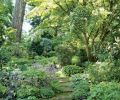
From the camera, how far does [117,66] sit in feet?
30.0

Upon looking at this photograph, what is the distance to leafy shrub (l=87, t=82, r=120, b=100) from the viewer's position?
7166 mm

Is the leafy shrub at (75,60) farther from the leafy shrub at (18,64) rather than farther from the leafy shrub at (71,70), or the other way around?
the leafy shrub at (18,64)

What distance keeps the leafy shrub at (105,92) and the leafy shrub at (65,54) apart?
5553 millimetres

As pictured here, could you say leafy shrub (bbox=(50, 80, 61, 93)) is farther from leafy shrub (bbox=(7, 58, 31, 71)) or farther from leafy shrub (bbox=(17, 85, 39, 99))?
leafy shrub (bbox=(7, 58, 31, 71))

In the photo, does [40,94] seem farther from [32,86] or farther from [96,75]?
[96,75]

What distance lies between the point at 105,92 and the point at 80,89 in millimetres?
925

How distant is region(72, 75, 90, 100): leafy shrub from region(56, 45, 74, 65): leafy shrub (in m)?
4.29

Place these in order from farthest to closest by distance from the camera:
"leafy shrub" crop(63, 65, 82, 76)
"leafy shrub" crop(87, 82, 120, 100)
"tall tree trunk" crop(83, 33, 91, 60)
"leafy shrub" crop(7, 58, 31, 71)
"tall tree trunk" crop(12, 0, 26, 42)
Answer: "tall tree trunk" crop(12, 0, 26, 42)
"tall tree trunk" crop(83, 33, 91, 60)
"leafy shrub" crop(63, 65, 82, 76)
"leafy shrub" crop(7, 58, 31, 71)
"leafy shrub" crop(87, 82, 120, 100)

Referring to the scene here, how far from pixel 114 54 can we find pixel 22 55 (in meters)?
7.56

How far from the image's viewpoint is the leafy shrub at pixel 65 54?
13.3 metres

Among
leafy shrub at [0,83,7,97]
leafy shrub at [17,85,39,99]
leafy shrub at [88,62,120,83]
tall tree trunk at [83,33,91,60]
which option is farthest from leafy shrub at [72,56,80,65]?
leafy shrub at [0,83,7,97]

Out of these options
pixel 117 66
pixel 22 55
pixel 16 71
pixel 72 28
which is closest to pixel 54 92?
pixel 16 71

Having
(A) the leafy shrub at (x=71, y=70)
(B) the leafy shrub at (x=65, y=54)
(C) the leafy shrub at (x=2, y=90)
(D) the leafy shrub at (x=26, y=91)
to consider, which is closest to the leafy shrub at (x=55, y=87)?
(D) the leafy shrub at (x=26, y=91)

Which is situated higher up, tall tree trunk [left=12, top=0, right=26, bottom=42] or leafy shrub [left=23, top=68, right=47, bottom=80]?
tall tree trunk [left=12, top=0, right=26, bottom=42]
